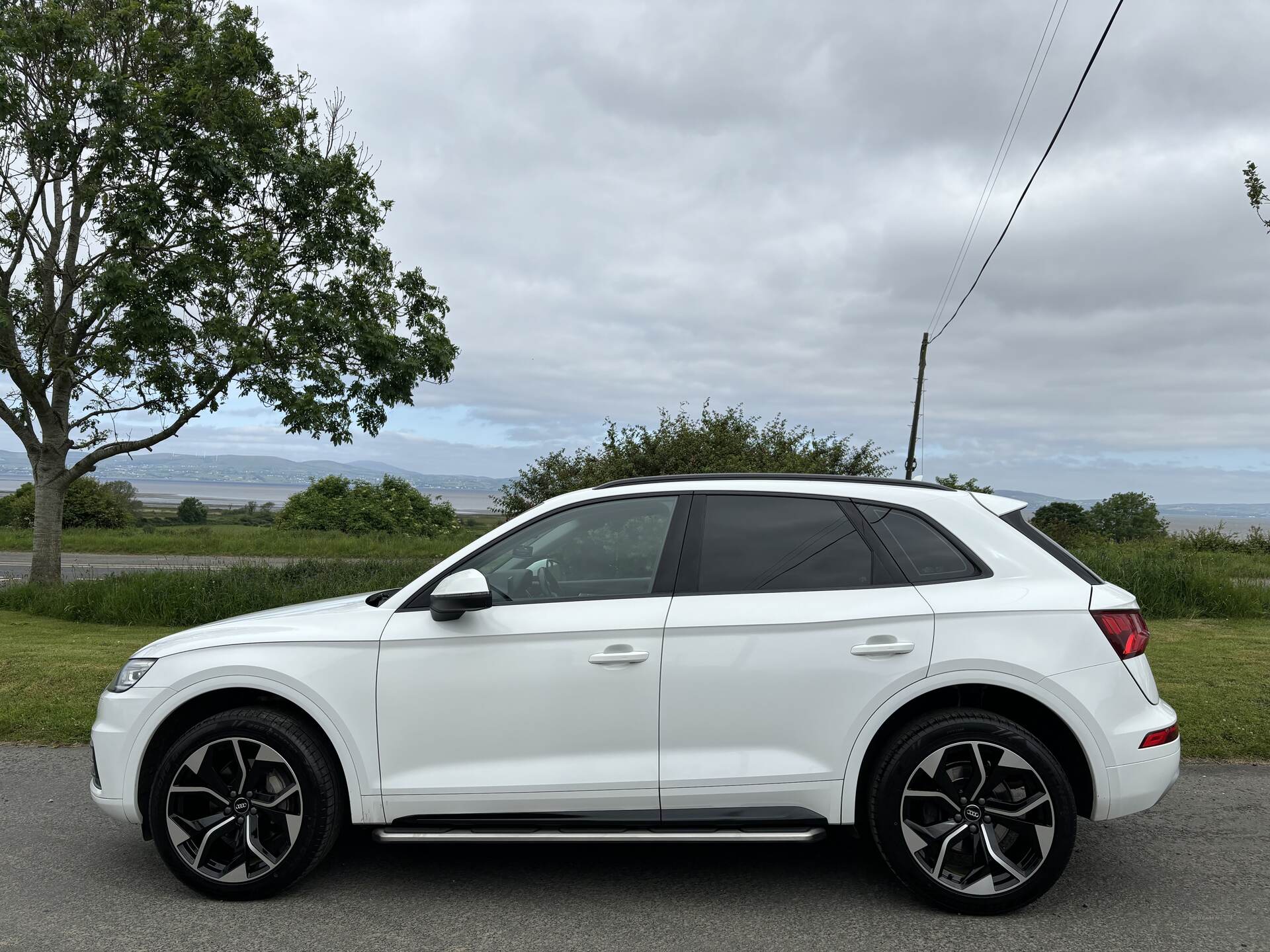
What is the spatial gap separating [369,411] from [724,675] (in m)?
13.0

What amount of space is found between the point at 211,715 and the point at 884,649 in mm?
2883

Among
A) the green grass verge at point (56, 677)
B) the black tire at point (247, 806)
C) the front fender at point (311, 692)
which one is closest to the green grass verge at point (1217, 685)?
the front fender at point (311, 692)

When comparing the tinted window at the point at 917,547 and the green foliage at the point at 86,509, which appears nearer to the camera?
the tinted window at the point at 917,547

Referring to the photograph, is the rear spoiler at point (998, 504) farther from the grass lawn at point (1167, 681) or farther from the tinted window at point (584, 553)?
the grass lawn at point (1167, 681)

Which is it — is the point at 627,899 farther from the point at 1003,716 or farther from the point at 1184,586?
the point at 1184,586

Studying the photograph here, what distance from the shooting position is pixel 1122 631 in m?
3.72

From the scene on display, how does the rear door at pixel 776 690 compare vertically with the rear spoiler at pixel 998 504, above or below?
below

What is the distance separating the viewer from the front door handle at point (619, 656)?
3705 mm

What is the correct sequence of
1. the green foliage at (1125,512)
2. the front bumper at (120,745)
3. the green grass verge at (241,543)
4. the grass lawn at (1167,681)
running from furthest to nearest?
the green foliage at (1125,512) → the green grass verge at (241,543) → the grass lawn at (1167,681) → the front bumper at (120,745)

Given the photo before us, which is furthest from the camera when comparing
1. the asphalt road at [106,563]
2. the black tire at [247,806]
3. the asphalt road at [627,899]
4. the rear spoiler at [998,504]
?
the asphalt road at [106,563]

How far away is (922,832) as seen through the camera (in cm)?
367

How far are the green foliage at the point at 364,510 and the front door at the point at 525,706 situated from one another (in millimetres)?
30588

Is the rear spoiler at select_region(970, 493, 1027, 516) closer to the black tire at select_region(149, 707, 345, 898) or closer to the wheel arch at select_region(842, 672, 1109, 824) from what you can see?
the wheel arch at select_region(842, 672, 1109, 824)

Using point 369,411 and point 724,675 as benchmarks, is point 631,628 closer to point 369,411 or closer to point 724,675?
point 724,675
